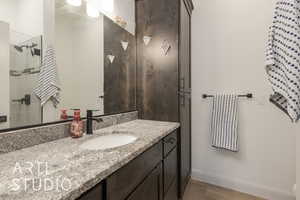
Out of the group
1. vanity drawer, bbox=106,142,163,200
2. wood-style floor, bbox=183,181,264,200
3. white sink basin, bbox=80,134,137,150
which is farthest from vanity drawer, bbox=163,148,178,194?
wood-style floor, bbox=183,181,264,200

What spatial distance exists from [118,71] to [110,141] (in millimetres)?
804

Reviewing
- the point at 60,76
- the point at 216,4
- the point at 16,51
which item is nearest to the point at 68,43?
the point at 60,76

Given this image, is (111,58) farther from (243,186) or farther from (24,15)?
(243,186)

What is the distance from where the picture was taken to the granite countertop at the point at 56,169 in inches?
17.7

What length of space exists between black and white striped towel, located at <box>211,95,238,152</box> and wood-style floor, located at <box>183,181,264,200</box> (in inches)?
20.0

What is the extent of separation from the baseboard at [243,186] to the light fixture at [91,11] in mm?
2122

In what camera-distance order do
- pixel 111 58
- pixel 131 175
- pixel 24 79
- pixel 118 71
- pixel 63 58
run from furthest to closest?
pixel 118 71 → pixel 111 58 → pixel 63 58 → pixel 24 79 → pixel 131 175

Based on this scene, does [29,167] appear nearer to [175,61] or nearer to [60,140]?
[60,140]

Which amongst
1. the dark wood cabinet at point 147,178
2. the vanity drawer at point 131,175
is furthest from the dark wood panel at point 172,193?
the vanity drawer at point 131,175

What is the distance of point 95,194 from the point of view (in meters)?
0.57

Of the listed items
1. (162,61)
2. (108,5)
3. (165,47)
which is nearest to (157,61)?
(162,61)

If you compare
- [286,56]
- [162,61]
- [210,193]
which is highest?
[162,61]

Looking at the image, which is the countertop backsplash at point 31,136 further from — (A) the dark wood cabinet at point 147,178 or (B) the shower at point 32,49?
(A) the dark wood cabinet at point 147,178

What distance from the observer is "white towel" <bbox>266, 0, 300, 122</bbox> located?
31.9 inches
